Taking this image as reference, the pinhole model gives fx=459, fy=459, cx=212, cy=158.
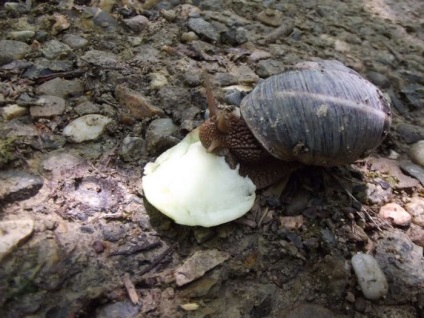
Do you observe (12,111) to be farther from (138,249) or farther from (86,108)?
(138,249)

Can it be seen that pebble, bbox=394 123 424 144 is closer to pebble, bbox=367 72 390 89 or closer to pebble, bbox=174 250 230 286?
pebble, bbox=367 72 390 89

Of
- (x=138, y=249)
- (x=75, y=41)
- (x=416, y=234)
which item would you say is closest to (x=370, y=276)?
(x=416, y=234)

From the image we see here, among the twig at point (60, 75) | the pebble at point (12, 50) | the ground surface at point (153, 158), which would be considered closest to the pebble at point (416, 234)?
the ground surface at point (153, 158)

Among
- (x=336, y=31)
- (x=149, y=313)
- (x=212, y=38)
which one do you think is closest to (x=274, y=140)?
(x=149, y=313)

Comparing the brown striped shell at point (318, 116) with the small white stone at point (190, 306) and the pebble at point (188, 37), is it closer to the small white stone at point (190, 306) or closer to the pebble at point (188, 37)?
the small white stone at point (190, 306)

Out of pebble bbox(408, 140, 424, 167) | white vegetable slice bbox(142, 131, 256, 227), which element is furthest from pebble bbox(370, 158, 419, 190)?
white vegetable slice bbox(142, 131, 256, 227)

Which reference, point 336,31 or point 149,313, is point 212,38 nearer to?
point 336,31
